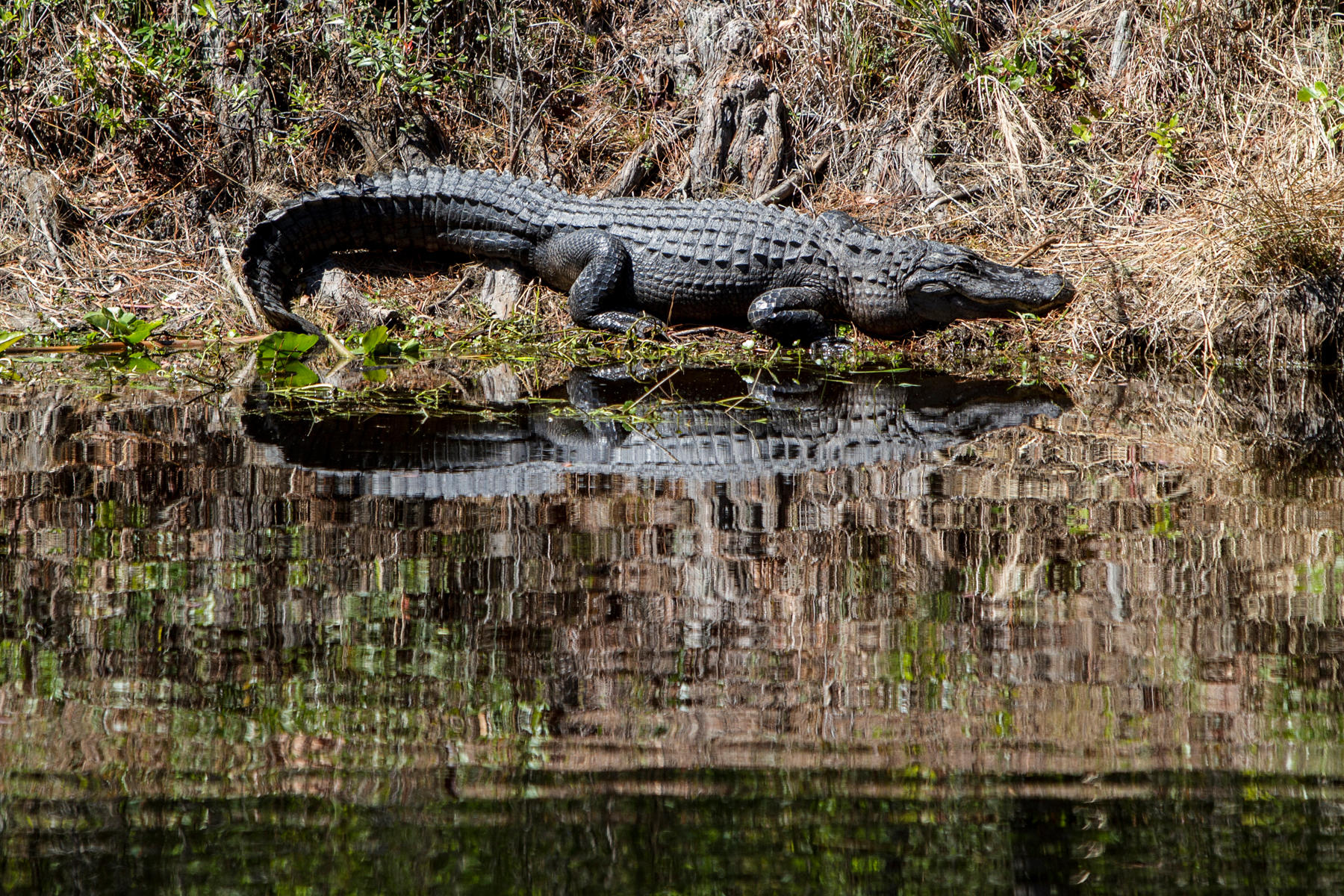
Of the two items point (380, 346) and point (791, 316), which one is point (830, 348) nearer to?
point (791, 316)

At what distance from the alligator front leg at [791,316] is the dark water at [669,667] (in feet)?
7.11

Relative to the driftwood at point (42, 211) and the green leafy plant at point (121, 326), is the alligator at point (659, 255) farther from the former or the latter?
the driftwood at point (42, 211)

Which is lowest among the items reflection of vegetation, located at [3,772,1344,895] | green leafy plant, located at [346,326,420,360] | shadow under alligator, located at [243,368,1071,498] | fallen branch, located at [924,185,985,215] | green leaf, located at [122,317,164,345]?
reflection of vegetation, located at [3,772,1344,895]

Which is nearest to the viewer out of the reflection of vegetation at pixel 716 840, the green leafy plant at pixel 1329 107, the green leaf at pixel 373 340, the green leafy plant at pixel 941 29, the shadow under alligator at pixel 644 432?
the reflection of vegetation at pixel 716 840

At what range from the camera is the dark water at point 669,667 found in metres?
1.28

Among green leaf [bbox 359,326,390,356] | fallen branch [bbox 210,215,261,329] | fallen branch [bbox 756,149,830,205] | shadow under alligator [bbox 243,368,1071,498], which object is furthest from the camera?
fallen branch [bbox 756,149,830,205]

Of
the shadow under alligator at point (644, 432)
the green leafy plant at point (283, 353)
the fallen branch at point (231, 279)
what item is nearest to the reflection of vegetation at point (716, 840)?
the shadow under alligator at point (644, 432)

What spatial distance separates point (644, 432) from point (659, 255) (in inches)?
89.9

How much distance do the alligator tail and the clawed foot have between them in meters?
1.59

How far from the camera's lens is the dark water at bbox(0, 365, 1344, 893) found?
1284mm

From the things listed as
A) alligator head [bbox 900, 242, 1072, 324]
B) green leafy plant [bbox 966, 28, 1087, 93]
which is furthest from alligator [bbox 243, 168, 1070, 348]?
green leafy plant [bbox 966, 28, 1087, 93]

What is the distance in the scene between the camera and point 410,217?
6.07m

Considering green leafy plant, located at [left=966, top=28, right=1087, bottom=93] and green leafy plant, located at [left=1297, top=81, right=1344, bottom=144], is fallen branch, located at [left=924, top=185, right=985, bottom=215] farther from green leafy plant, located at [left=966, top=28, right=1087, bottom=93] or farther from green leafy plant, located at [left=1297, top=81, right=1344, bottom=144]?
green leafy plant, located at [left=1297, top=81, right=1344, bottom=144]

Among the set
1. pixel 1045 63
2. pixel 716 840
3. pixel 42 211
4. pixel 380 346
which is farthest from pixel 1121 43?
pixel 716 840
